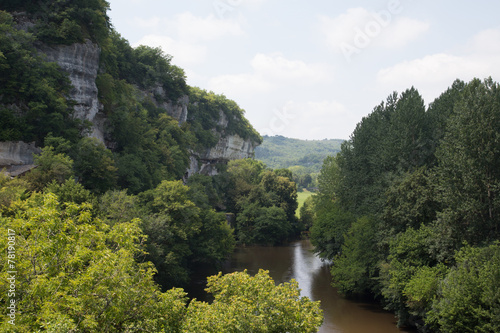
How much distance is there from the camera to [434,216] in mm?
27750

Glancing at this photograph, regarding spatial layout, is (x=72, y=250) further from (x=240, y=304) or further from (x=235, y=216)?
(x=235, y=216)

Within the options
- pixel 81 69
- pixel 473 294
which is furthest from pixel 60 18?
pixel 473 294

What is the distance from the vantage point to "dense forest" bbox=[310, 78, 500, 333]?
816 inches

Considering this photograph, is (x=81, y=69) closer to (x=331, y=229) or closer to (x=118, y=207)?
(x=118, y=207)

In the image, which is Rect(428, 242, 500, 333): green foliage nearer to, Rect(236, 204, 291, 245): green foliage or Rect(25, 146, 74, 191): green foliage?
Rect(25, 146, 74, 191): green foliage

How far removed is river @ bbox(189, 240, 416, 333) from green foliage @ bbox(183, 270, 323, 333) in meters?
15.0

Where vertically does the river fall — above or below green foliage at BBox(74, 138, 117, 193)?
below

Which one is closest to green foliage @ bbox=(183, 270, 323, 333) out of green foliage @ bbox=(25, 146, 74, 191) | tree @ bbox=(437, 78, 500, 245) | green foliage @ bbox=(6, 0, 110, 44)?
tree @ bbox=(437, 78, 500, 245)

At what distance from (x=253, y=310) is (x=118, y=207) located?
17.7 m

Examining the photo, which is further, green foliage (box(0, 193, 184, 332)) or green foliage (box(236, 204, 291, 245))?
green foliage (box(236, 204, 291, 245))

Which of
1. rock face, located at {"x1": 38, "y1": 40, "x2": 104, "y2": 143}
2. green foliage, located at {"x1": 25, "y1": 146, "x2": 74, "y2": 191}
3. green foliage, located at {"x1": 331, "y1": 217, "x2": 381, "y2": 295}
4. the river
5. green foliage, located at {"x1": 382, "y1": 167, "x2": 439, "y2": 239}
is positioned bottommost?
the river

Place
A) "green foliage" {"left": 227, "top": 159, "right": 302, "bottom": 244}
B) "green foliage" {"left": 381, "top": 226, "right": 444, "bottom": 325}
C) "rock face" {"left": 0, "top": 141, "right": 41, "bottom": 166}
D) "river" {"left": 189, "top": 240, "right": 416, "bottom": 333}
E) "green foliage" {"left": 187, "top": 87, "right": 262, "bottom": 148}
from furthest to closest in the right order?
"green foliage" {"left": 187, "top": 87, "right": 262, "bottom": 148} → "green foliage" {"left": 227, "top": 159, "right": 302, "bottom": 244} → "rock face" {"left": 0, "top": 141, "right": 41, "bottom": 166} → "river" {"left": 189, "top": 240, "right": 416, "bottom": 333} → "green foliage" {"left": 381, "top": 226, "right": 444, "bottom": 325}

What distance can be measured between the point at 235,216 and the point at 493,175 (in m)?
50.3

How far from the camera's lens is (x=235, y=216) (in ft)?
227
